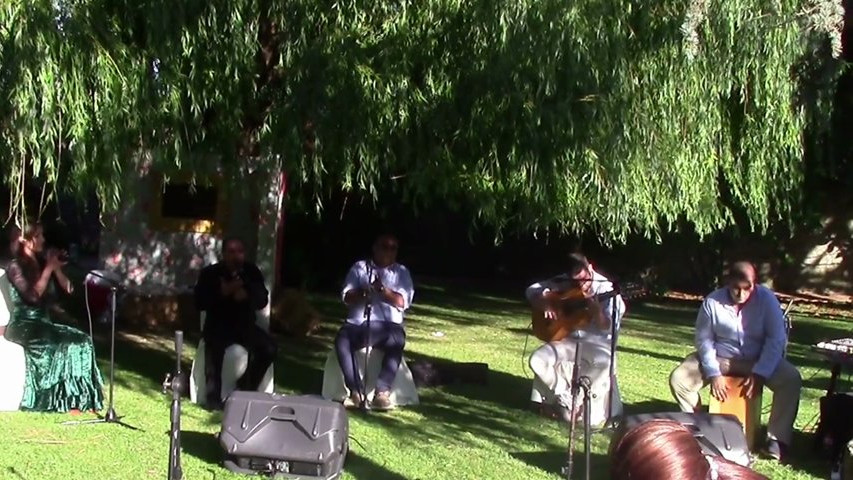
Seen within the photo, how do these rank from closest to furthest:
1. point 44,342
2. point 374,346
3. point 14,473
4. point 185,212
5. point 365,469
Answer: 1. point 14,473
2. point 365,469
3. point 44,342
4. point 374,346
5. point 185,212

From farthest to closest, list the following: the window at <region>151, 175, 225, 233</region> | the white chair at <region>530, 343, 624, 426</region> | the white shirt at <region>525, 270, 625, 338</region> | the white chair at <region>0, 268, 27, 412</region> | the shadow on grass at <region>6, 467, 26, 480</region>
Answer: the window at <region>151, 175, 225, 233</region>
the white shirt at <region>525, 270, 625, 338</region>
the white chair at <region>530, 343, 624, 426</region>
the white chair at <region>0, 268, 27, 412</region>
the shadow on grass at <region>6, 467, 26, 480</region>

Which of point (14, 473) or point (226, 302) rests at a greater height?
point (226, 302)

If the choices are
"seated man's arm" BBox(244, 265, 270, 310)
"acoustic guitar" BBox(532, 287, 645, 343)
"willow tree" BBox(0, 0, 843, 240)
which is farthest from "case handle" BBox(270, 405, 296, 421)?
"acoustic guitar" BBox(532, 287, 645, 343)

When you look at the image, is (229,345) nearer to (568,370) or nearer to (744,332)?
(568,370)

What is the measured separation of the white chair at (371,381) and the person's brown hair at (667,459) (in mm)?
5814

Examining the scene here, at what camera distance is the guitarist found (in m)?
7.86

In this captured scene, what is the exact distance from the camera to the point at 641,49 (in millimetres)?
7383

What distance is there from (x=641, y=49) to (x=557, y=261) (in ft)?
43.2

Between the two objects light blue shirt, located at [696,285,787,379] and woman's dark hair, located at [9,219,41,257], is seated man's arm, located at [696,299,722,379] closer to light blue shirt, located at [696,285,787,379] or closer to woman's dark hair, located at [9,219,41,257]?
light blue shirt, located at [696,285,787,379]

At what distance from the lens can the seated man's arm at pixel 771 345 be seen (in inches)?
279

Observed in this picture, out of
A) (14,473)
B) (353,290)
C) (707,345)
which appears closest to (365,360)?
(353,290)

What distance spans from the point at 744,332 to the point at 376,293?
8.28 feet

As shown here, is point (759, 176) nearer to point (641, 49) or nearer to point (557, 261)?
point (641, 49)

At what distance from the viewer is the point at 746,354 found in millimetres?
7262
